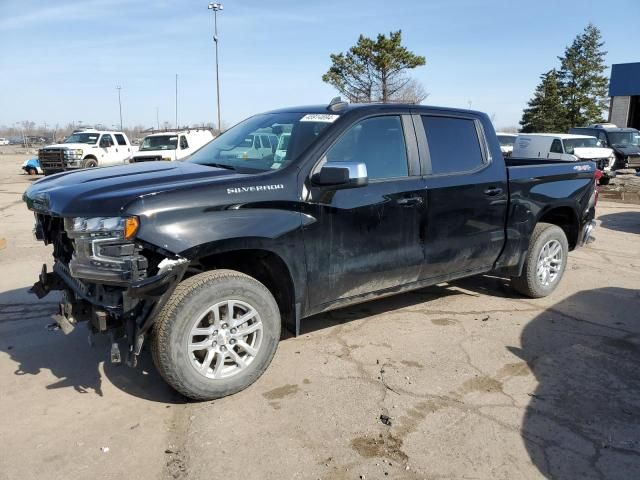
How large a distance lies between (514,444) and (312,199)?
1.97 metres

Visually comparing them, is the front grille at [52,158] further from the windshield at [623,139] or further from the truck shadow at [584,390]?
the windshield at [623,139]

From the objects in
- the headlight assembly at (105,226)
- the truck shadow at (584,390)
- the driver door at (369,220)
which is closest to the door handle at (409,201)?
the driver door at (369,220)

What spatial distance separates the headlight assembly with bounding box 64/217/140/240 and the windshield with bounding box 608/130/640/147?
22.9 m

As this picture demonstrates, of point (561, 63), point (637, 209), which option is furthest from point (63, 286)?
point (561, 63)

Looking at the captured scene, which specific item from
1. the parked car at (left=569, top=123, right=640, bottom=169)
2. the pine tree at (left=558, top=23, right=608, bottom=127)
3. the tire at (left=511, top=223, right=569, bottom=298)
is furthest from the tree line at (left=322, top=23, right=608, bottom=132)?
the tire at (left=511, top=223, right=569, bottom=298)

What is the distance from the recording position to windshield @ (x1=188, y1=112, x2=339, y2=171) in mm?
3883

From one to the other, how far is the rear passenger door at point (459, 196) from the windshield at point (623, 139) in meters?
19.8

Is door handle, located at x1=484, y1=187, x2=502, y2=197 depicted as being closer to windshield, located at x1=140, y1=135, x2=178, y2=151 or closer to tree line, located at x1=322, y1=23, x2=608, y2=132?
windshield, located at x1=140, y1=135, x2=178, y2=151

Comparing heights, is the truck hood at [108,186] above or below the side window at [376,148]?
Answer: below

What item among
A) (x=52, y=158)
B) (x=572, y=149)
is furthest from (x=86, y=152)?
(x=572, y=149)

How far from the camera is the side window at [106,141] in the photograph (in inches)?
883

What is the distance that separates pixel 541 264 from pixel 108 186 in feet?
14.2

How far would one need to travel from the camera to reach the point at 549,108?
45.9 meters

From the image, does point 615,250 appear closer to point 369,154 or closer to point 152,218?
point 369,154
